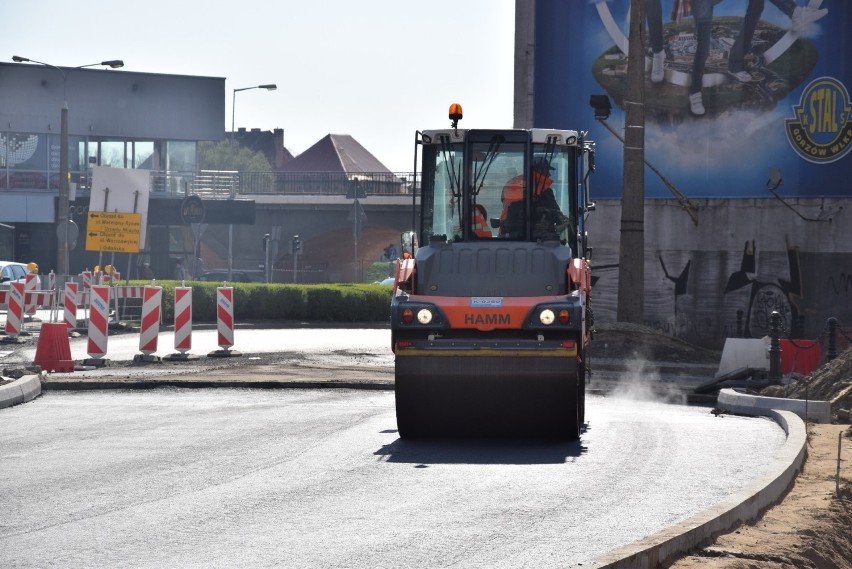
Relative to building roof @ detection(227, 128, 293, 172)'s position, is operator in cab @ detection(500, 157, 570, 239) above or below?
below

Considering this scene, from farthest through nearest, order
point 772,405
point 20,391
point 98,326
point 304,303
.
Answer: point 304,303 → point 98,326 → point 20,391 → point 772,405

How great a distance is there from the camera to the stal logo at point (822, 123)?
99.9ft

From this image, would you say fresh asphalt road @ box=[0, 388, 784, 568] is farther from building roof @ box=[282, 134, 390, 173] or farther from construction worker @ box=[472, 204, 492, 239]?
building roof @ box=[282, 134, 390, 173]

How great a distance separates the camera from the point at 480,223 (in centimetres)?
1381

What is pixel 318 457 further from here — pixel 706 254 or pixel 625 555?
pixel 706 254

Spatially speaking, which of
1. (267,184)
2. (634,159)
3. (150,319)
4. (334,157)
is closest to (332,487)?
(150,319)

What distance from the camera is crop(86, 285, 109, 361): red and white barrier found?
23.5m

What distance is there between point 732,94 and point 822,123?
1998 mm

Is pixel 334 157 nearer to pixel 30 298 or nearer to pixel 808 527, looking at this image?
pixel 30 298

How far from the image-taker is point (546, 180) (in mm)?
13914

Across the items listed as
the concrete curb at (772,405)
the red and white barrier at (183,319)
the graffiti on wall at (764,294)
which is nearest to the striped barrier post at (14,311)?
the red and white barrier at (183,319)

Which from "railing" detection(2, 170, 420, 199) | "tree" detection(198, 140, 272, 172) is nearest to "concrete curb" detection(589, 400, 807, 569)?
"railing" detection(2, 170, 420, 199)

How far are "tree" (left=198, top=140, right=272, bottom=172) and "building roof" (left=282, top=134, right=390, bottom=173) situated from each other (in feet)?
12.6

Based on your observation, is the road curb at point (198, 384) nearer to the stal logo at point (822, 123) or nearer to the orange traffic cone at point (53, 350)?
the orange traffic cone at point (53, 350)
